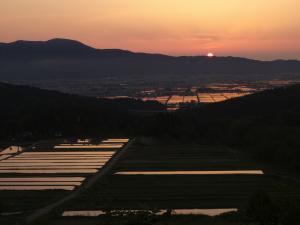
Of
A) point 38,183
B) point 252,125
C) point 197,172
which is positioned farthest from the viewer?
point 252,125

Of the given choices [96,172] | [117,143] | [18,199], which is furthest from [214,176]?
[117,143]

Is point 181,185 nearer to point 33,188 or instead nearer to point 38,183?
point 33,188

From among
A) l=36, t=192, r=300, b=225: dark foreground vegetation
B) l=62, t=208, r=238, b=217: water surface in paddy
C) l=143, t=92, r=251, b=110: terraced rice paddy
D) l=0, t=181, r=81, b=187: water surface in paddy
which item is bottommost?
l=143, t=92, r=251, b=110: terraced rice paddy

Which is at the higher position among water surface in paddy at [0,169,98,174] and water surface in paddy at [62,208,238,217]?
water surface in paddy at [62,208,238,217]

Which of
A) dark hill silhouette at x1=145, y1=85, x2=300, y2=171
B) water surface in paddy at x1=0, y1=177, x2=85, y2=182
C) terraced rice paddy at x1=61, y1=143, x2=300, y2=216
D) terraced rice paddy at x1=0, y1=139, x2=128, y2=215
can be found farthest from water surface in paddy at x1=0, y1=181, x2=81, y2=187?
dark hill silhouette at x1=145, y1=85, x2=300, y2=171

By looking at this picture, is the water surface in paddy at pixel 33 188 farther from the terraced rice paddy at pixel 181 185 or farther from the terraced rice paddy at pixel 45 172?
the terraced rice paddy at pixel 181 185

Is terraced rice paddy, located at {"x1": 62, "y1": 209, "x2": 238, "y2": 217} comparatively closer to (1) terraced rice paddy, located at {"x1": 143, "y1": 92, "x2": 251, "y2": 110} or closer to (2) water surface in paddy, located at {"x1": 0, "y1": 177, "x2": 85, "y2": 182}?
(2) water surface in paddy, located at {"x1": 0, "y1": 177, "x2": 85, "y2": 182}

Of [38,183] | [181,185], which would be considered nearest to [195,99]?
[38,183]

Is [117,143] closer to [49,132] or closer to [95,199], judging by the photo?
[49,132]

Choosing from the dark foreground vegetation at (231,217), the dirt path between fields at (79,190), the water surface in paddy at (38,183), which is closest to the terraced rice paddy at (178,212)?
the dark foreground vegetation at (231,217)
